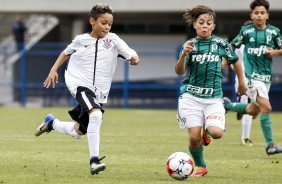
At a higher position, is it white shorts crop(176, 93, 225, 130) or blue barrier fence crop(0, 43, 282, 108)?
white shorts crop(176, 93, 225, 130)

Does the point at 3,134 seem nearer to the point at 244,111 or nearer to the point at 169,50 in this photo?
the point at 244,111

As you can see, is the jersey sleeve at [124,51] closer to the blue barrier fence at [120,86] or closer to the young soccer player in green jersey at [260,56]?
the young soccer player in green jersey at [260,56]

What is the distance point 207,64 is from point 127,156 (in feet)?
9.02

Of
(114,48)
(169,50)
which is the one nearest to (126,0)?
(169,50)

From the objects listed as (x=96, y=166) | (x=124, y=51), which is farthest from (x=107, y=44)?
(x=96, y=166)

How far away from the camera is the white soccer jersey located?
32.5 feet

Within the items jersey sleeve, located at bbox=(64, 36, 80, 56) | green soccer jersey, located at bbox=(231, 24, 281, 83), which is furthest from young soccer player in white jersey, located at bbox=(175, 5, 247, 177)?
green soccer jersey, located at bbox=(231, 24, 281, 83)

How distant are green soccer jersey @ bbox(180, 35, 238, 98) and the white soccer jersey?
0.73 metres

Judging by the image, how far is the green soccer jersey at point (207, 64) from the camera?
962 cm

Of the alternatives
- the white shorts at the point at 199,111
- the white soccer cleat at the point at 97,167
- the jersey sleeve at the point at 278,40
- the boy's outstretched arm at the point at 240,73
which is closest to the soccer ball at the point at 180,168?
the white shorts at the point at 199,111

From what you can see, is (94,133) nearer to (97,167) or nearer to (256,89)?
(97,167)

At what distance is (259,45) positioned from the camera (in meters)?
12.4

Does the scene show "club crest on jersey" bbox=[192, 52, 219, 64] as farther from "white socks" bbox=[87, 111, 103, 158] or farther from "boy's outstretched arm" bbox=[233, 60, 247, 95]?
"white socks" bbox=[87, 111, 103, 158]

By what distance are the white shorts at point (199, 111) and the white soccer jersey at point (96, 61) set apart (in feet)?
2.86
